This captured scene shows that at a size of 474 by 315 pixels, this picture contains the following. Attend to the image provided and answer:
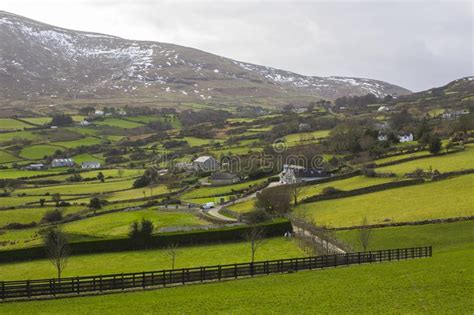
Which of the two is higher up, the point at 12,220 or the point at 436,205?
the point at 436,205

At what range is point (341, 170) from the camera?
88.9 meters

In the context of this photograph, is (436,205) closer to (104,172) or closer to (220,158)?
(220,158)

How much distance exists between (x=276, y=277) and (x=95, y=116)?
17191cm

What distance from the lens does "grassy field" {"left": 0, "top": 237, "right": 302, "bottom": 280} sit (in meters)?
42.9

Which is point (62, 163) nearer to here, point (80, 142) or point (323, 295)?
point (80, 142)

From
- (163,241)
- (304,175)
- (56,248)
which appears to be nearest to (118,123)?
(304,175)

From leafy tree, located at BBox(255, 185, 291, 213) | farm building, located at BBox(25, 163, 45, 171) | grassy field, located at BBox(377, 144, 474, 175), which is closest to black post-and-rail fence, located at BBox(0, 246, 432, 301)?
leafy tree, located at BBox(255, 185, 291, 213)

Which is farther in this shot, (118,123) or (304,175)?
(118,123)

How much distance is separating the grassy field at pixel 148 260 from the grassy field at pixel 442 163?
32.2 m

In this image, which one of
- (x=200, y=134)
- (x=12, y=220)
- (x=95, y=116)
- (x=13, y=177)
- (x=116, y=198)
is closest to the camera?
(x=12, y=220)

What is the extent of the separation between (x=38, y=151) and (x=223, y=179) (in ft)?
214

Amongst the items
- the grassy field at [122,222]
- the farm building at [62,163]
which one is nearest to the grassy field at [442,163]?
the grassy field at [122,222]

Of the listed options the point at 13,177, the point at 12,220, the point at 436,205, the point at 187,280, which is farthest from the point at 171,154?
the point at 187,280

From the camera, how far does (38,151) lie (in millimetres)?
134375
